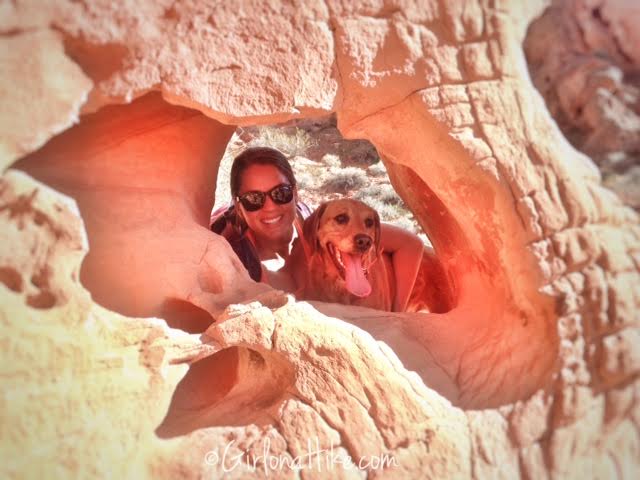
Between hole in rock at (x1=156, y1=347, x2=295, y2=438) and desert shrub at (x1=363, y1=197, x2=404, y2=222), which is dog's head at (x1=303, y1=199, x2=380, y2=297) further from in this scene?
desert shrub at (x1=363, y1=197, x2=404, y2=222)

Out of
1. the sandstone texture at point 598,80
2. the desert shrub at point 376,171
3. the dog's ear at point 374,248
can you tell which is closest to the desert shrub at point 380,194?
the desert shrub at point 376,171

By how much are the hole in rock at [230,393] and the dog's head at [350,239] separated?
889mm

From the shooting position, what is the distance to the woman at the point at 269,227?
337 centimetres

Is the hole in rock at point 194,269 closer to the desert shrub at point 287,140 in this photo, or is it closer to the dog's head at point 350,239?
the dog's head at point 350,239

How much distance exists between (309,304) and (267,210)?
1273 mm

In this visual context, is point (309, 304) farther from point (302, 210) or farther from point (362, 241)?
point (302, 210)

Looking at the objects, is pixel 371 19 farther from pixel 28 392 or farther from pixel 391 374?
pixel 28 392

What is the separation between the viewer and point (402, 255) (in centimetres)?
373

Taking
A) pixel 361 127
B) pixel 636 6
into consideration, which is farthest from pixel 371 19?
pixel 636 6

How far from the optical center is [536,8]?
195cm

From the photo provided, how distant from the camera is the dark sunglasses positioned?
132 inches

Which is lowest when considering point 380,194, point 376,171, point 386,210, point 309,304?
point 309,304

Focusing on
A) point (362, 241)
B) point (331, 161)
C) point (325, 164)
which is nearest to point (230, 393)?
point (362, 241)

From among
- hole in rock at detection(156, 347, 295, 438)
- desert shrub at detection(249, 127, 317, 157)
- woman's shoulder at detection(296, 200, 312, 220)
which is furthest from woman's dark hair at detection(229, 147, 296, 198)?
desert shrub at detection(249, 127, 317, 157)
